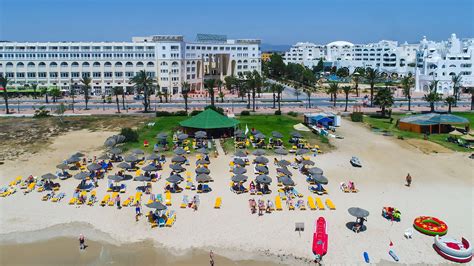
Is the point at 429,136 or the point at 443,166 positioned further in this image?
the point at 429,136

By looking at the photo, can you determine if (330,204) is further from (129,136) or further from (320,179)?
(129,136)

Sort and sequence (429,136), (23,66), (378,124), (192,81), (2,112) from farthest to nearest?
1. (192,81)
2. (23,66)
3. (2,112)
4. (378,124)
5. (429,136)

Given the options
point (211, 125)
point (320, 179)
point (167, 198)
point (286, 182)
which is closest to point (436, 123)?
point (211, 125)

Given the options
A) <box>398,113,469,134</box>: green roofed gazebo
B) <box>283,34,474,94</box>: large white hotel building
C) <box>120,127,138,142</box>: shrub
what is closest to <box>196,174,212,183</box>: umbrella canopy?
<box>120,127,138,142</box>: shrub

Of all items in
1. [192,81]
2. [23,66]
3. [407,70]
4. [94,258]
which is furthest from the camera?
[407,70]

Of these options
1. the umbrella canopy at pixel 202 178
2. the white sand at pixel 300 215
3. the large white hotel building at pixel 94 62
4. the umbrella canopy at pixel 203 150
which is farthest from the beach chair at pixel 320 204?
the large white hotel building at pixel 94 62

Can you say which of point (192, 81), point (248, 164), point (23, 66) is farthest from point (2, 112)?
point (248, 164)

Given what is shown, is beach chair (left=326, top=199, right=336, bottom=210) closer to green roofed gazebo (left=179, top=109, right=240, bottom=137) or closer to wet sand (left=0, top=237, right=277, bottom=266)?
wet sand (left=0, top=237, right=277, bottom=266)

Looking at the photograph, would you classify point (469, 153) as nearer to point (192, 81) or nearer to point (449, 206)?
point (449, 206)
